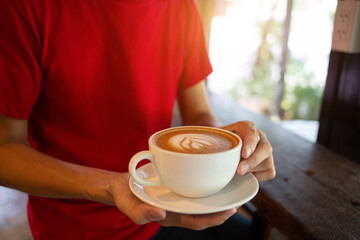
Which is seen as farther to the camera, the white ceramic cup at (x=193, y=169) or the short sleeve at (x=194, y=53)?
the short sleeve at (x=194, y=53)

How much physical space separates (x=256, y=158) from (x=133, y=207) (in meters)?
0.30

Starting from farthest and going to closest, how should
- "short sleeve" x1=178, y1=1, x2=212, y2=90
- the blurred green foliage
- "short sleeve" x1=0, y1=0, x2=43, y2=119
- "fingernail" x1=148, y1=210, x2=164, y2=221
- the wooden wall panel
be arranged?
the blurred green foliage < the wooden wall panel < "short sleeve" x1=178, y1=1, x2=212, y2=90 < "short sleeve" x1=0, y1=0, x2=43, y2=119 < "fingernail" x1=148, y1=210, x2=164, y2=221

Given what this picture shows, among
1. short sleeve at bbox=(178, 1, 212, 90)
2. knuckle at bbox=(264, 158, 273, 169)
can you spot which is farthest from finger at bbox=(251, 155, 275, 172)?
short sleeve at bbox=(178, 1, 212, 90)

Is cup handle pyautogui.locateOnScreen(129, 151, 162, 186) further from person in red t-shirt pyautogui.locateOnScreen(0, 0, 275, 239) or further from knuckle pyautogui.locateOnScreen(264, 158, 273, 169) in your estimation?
knuckle pyautogui.locateOnScreen(264, 158, 273, 169)

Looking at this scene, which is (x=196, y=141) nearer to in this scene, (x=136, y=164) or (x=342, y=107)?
(x=136, y=164)

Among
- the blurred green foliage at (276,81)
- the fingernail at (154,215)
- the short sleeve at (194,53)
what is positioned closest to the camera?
the fingernail at (154,215)

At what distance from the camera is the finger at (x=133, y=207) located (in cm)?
63

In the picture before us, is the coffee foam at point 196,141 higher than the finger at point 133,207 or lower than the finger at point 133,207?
higher

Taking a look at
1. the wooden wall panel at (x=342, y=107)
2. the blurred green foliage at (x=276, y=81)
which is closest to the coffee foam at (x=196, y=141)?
the wooden wall panel at (x=342, y=107)

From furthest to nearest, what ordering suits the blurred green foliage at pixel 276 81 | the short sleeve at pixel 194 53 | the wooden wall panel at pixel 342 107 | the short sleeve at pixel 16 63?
the blurred green foliage at pixel 276 81, the wooden wall panel at pixel 342 107, the short sleeve at pixel 194 53, the short sleeve at pixel 16 63

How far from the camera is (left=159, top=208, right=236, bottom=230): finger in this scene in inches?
25.6

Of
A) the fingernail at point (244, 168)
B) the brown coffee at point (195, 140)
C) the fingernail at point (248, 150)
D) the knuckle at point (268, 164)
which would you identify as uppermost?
the brown coffee at point (195, 140)

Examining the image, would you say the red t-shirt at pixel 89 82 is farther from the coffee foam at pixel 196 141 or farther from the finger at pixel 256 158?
the finger at pixel 256 158

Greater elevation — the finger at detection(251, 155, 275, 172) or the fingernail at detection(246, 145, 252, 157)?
the fingernail at detection(246, 145, 252, 157)
